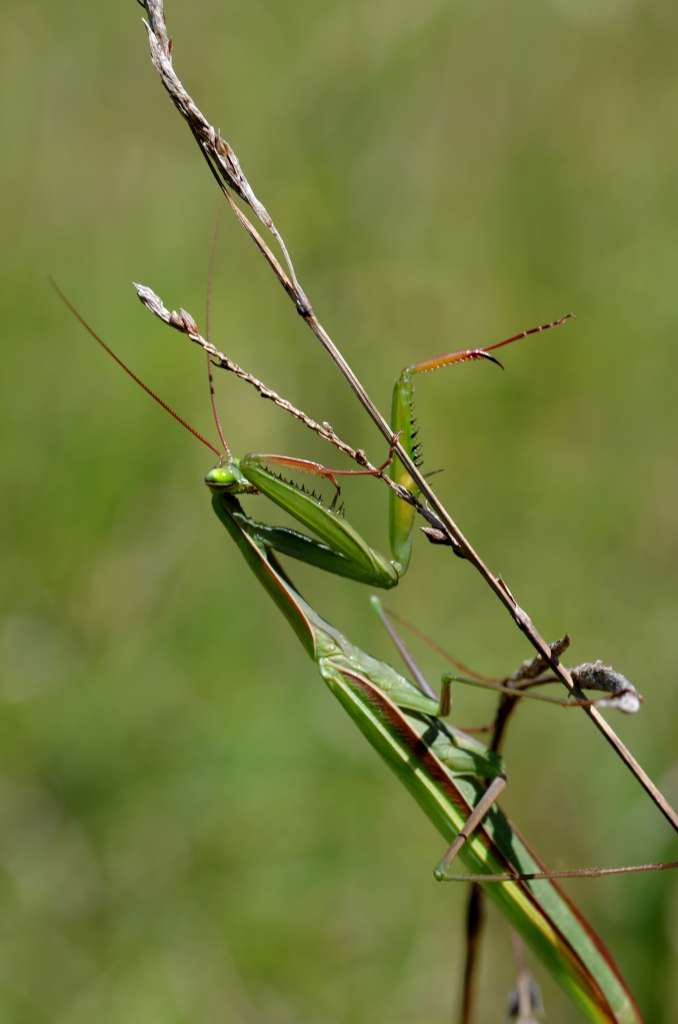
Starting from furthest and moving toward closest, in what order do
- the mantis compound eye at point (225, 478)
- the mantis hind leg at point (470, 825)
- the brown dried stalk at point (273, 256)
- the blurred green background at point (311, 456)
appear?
the blurred green background at point (311, 456), the mantis compound eye at point (225, 478), the mantis hind leg at point (470, 825), the brown dried stalk at point (273, 256)

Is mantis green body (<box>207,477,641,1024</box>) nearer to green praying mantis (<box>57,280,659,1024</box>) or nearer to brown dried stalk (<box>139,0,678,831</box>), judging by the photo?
green praying mantis (<box>57,280,659,1024</box>)

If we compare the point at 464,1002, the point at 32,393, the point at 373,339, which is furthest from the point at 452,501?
the point at 464,1002

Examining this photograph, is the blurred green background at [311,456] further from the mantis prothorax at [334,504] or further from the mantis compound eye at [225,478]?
the mantis compound eye at [225,478]

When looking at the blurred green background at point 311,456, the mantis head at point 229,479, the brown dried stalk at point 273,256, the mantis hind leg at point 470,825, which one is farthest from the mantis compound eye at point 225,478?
the blurred green background at point 311,456

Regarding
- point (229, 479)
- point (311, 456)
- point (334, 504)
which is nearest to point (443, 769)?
point (334, 504)

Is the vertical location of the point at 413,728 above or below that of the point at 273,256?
below

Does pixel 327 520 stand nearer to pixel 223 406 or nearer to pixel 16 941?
pixel 16 941

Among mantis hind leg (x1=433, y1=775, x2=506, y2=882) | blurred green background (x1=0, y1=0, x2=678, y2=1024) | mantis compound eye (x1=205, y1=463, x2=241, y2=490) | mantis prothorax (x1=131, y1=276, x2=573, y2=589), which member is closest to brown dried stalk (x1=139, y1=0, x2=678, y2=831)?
mantis prothorax (x1=131, y1=276, x2=573, y2=589)

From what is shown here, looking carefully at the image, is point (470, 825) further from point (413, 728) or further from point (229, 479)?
point (229, 479)
